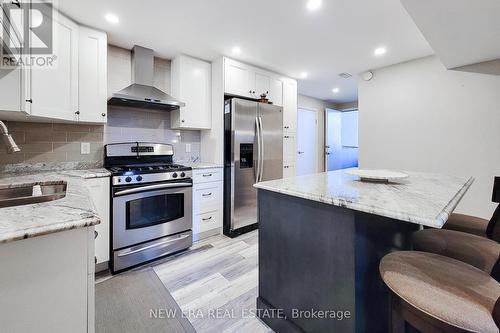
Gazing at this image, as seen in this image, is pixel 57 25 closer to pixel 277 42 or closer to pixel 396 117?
pixel 277 42

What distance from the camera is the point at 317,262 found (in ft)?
3.99

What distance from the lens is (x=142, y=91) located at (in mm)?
2564

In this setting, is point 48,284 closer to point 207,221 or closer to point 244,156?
point 207,221

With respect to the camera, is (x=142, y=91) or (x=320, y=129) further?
(x=320, y=129)

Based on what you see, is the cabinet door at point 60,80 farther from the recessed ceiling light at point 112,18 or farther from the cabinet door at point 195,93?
the cabinet door at point 195,93

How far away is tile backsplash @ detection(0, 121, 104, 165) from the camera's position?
2.19 meters

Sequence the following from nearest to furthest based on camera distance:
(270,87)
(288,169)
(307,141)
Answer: (270,87) < (288,169) < (307,141)

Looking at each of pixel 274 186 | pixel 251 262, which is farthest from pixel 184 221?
pixel 274 186

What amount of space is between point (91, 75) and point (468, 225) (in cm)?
345

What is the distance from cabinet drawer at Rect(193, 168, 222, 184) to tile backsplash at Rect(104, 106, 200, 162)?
59 cm

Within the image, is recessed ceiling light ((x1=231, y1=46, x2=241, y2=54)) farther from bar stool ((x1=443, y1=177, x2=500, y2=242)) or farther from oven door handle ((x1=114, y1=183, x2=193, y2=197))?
bar stool ((x1=443, y1=177, x2=500, y2=242))

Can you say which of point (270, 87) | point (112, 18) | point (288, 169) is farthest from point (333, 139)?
point (112, 18)

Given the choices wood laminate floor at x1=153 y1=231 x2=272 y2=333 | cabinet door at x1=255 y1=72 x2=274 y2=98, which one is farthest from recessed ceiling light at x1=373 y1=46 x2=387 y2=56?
wood laminate floor at x1=153 y1=231 x2=272 y2=333

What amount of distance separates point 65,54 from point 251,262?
2.70 m
